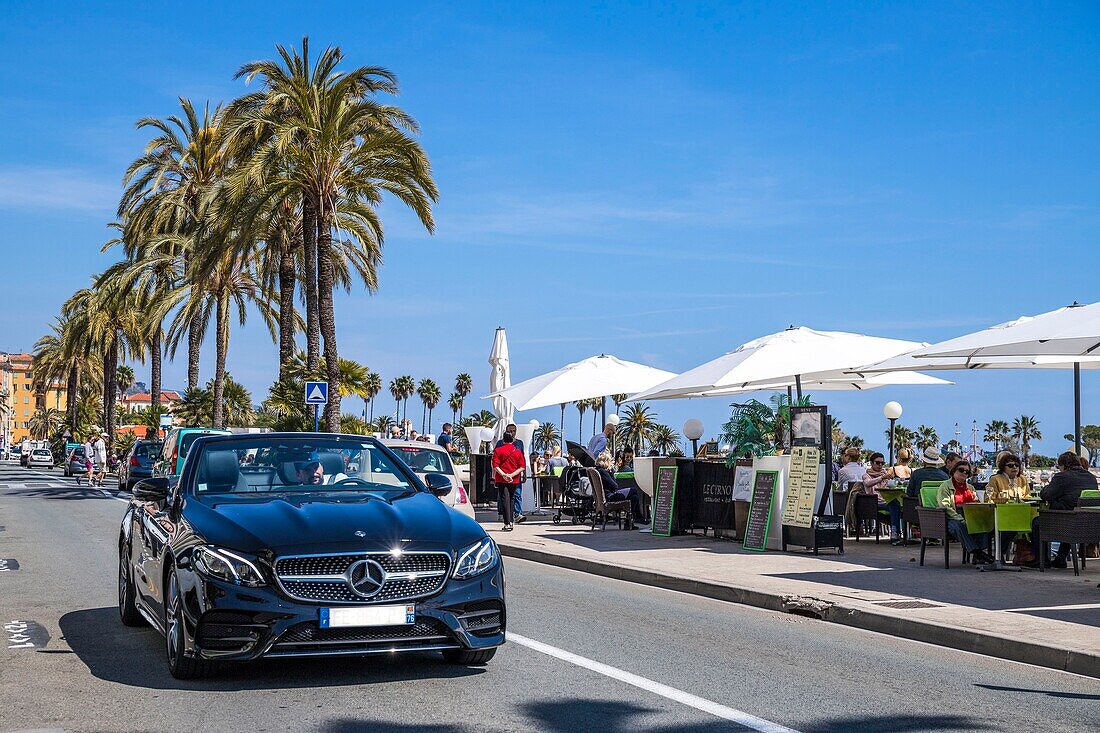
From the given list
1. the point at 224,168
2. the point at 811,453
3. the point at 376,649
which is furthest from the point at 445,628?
the point at 224,168

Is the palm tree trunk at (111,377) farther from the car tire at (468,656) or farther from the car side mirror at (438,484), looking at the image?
the car tire at (468,656)

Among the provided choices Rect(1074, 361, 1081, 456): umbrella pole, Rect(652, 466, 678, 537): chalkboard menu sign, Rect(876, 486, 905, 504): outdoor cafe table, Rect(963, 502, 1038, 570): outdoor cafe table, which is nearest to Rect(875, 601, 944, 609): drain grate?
Rect(963, 502, 1038, 570): outdoor cafe table

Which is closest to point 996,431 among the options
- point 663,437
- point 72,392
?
point 663,437

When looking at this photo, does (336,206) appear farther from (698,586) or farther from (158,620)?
(158,620)

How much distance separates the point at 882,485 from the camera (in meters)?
18.9

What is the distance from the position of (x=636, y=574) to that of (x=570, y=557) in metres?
1.98

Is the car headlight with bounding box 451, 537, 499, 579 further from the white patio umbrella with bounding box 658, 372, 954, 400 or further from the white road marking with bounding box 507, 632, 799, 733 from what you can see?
the white patio umbrella with bounding box 658, 372, 954, 400

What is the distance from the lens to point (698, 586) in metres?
13.1

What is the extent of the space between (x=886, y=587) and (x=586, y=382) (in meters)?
15.1

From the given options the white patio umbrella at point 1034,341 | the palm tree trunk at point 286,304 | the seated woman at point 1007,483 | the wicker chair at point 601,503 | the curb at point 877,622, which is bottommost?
the curb at point 877,622

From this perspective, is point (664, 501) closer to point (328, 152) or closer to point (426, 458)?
point (426, 458)

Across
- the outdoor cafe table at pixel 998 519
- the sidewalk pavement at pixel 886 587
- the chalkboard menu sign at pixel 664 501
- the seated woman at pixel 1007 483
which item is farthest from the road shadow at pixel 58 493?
the outdoor cafe table at pixel 998 519

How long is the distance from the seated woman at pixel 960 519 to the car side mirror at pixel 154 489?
31.7 ft

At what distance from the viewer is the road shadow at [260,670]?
7.49 m
